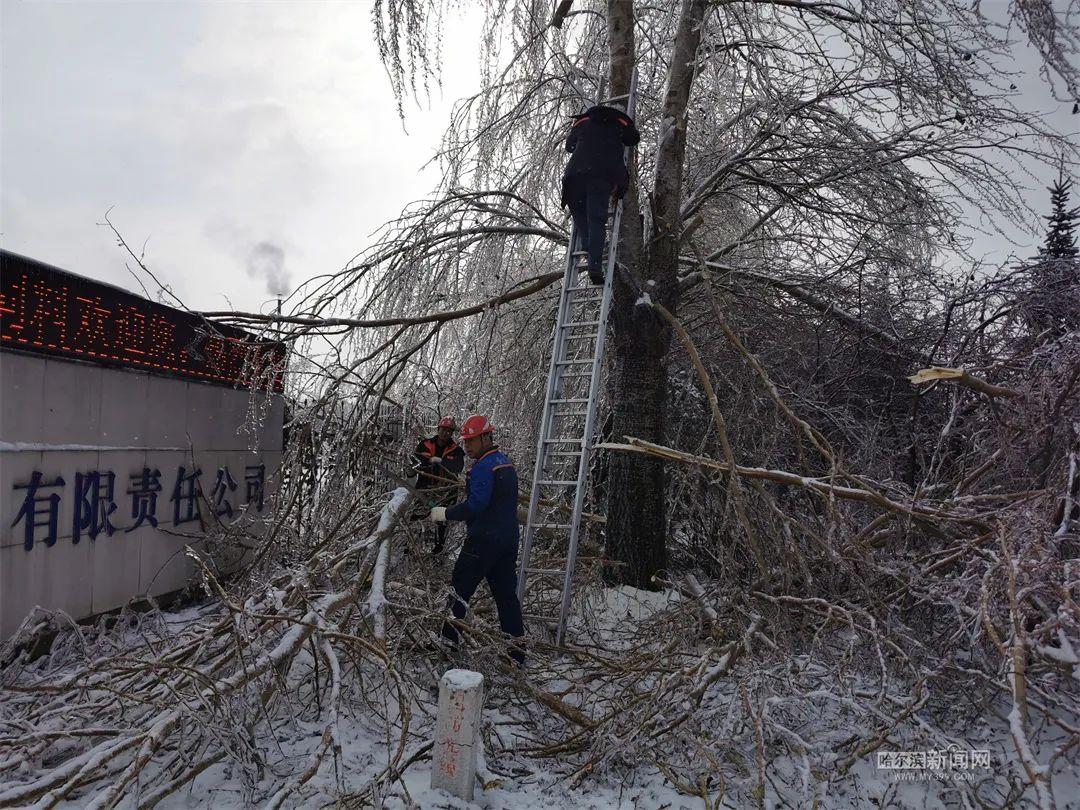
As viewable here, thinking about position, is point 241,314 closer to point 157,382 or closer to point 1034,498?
point 157,382

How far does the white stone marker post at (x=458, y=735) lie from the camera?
3146mm

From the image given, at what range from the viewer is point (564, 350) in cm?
552

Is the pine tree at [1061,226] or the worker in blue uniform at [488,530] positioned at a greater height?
the pine tree at [1061,226]

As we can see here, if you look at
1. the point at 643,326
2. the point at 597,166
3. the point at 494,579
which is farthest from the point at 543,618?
the point at 597,166

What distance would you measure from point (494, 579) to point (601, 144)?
11.2 ft

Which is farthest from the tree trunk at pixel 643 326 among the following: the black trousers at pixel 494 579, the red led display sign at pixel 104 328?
the red led display sign at pixel 104 328

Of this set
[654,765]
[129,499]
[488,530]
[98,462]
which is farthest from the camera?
[129,499]

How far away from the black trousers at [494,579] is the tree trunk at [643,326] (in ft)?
5.45

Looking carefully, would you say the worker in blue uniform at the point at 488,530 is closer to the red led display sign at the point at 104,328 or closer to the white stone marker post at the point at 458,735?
the white stone marker post at the point at 458,735

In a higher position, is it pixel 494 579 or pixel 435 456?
pixel 435 456

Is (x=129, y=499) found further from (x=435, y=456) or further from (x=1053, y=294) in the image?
(x=1053, y=294)

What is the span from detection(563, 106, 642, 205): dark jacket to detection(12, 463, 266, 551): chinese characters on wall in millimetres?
4099

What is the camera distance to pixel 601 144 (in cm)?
560

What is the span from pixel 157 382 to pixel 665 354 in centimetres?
426
